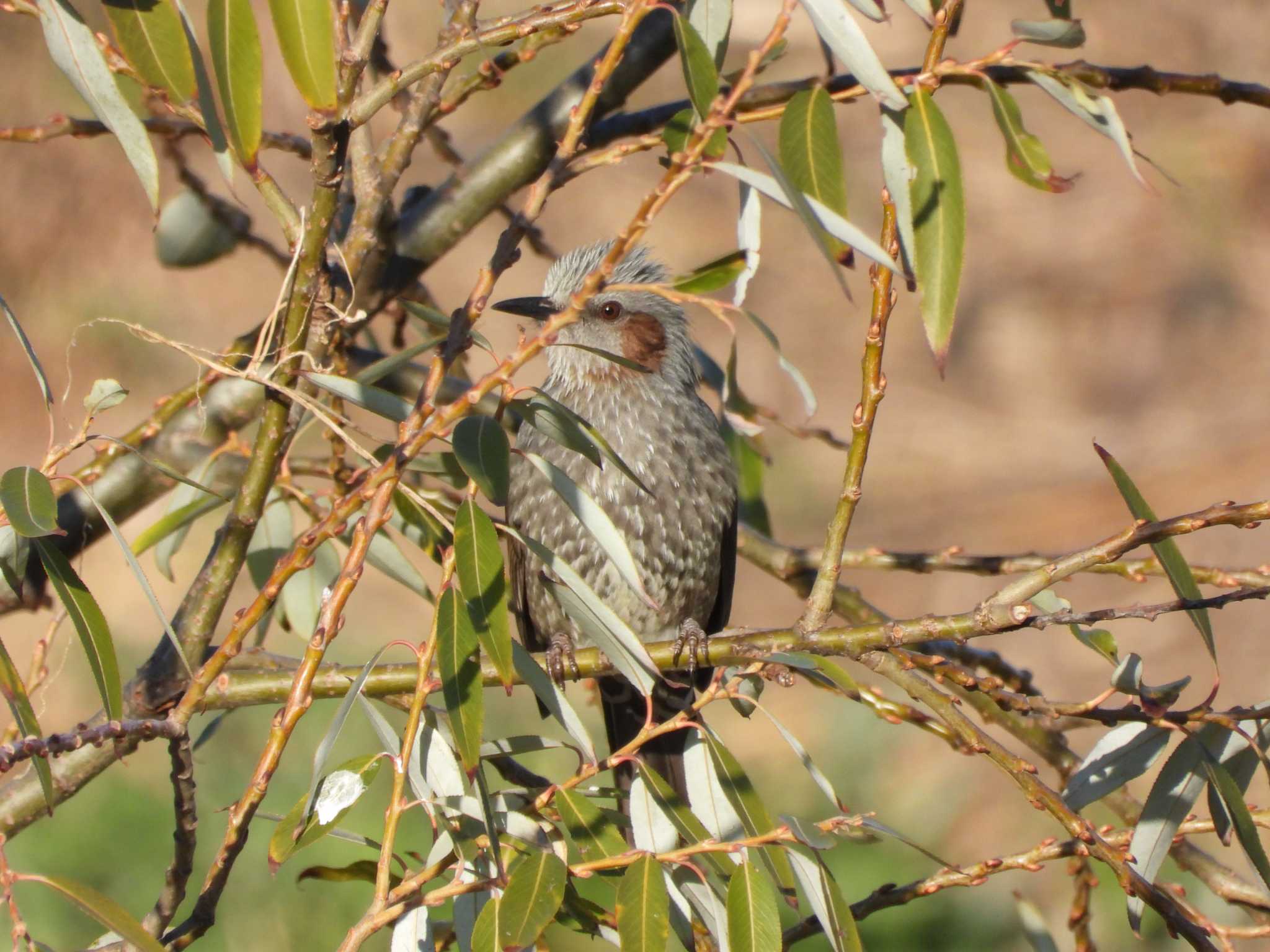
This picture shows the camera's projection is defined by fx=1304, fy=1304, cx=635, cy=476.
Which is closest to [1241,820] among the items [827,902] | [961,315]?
[827,902]

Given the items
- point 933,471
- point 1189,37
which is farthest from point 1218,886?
point 1189,37

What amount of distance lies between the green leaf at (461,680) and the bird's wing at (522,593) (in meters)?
1.66

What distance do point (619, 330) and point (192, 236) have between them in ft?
4.03

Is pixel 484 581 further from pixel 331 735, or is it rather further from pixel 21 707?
pixel 21 707

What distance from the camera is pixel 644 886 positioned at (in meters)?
1.38

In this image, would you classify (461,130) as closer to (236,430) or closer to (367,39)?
(236,430)

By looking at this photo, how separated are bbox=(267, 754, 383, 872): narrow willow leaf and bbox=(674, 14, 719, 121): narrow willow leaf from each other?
79 centimetres

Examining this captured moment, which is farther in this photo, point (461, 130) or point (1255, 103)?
point (461, 130)

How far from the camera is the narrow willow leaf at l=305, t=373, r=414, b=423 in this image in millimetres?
1518

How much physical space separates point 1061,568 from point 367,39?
99 cm

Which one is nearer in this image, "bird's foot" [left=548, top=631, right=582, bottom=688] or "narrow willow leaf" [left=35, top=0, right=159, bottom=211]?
"narrow willow leaf" [left=35, top=0, right=159, bottom=211]

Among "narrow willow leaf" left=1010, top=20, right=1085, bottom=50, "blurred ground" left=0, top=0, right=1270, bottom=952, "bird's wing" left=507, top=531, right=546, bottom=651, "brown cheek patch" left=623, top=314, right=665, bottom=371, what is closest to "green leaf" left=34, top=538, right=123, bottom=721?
"narrow willow leaf" left=1010, top=20, right=1085, bottom=50

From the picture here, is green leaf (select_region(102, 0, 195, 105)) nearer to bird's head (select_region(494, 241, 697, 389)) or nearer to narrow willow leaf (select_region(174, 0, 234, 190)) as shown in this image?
narrow willow leaf (select_region(174, 0, 234, 190))

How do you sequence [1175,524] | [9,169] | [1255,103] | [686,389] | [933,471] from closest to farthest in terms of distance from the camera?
1. [1175,524]
2. [1255,103]
3. [686,389]
4. [9,169]
5. [933,471]
